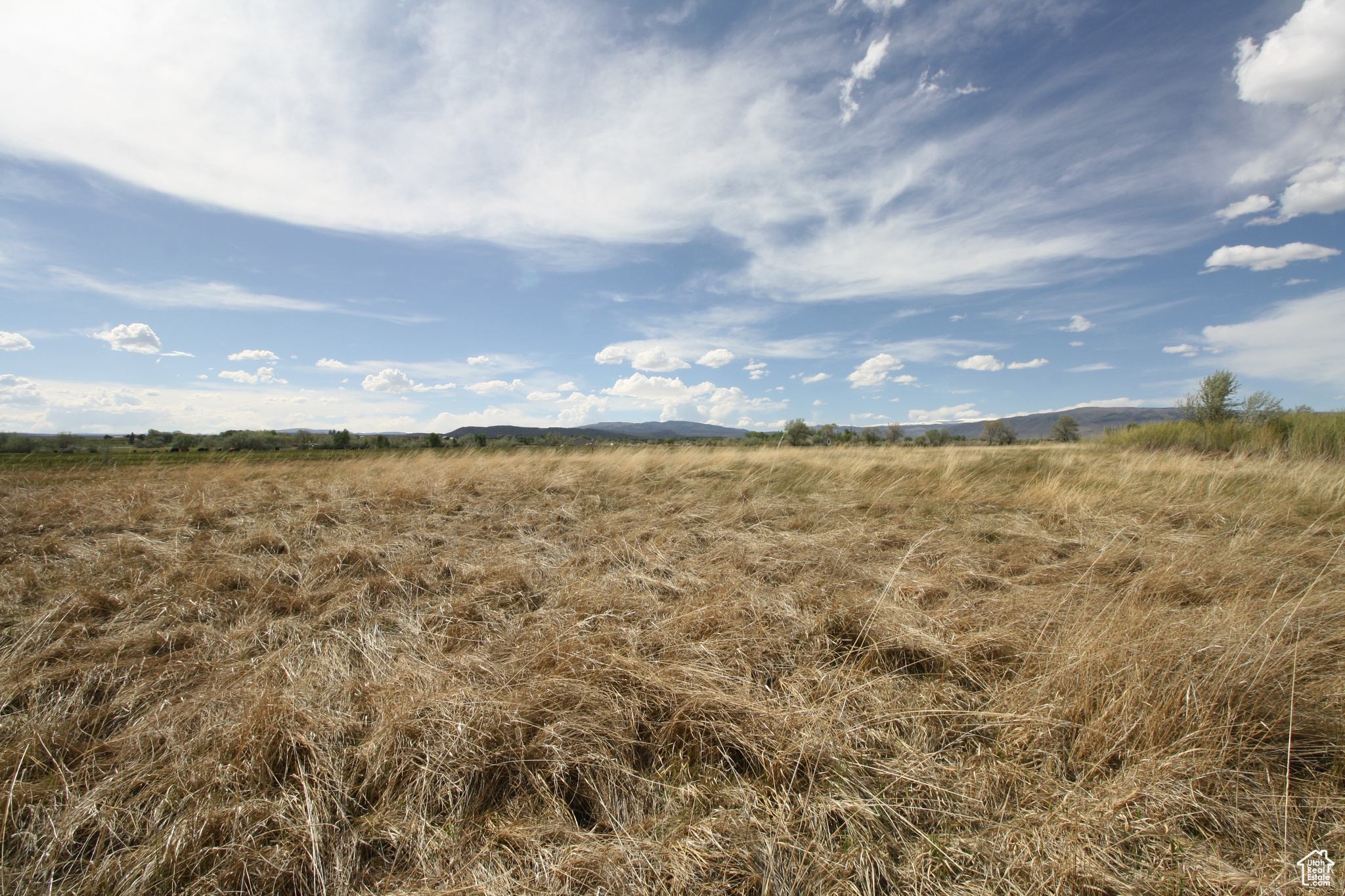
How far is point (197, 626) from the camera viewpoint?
118 inches

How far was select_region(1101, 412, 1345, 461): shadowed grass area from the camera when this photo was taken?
33.9 ft

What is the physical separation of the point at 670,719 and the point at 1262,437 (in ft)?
60.4

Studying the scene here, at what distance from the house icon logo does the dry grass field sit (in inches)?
Result: 1.3

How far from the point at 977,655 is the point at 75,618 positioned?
18.3ft

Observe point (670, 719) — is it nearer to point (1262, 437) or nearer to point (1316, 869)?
point (1316, 869)

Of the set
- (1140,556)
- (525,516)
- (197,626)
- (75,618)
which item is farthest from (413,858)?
(1140,556)

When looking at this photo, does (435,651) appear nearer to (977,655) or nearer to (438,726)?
(438,726)

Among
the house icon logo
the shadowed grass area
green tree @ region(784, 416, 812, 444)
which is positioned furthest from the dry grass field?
green tree @ region(784, 416, 812, 444)

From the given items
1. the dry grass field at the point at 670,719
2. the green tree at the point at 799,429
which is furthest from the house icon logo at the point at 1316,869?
the green tree at the point at 799,429

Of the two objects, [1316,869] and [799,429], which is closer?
[1316,869]

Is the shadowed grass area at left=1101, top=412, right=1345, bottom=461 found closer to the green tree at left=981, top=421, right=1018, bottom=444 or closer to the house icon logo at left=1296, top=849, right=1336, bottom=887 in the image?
the house icon logo at left=1296, top=849, right=1336, bottom=887

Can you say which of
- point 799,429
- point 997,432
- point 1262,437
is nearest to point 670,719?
point 1262,437

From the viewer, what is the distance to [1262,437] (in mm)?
12156

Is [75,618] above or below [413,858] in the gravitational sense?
above
